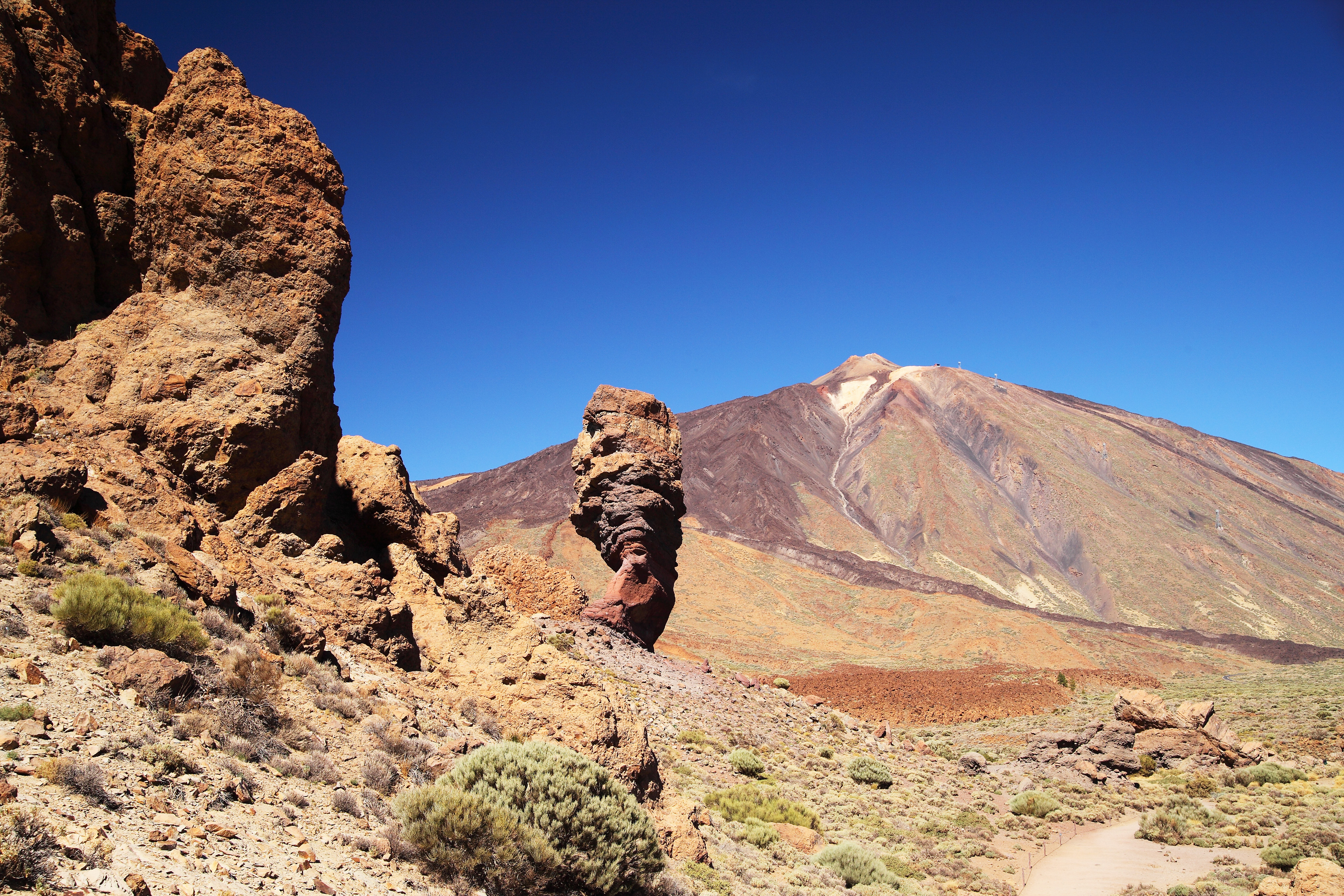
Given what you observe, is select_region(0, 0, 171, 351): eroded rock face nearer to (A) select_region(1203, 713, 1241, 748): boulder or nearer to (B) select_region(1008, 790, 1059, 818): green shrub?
(B) select_region(1008, 790, 1059, 818): green shrub

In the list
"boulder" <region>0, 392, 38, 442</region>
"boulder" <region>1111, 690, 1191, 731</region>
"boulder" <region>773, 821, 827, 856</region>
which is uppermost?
"boulder" <region>0, 392, 38, 442</region>

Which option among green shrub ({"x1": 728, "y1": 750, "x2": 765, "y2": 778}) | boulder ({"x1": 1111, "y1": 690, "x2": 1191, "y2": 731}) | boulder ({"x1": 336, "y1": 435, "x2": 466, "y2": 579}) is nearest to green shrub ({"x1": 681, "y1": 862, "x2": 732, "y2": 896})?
boulder ({"x1": 336, "y1": 435, "x2": 466, "y2": 579})

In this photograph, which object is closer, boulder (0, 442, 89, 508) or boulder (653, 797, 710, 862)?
boulder (0, 442, 89, 508)

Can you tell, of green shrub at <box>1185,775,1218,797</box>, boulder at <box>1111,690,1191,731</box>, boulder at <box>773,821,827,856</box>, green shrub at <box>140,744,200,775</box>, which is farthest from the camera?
→ boulder at <box>1111,690,1191,731</box>

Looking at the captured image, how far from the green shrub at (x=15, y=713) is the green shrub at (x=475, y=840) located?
76.5 inches

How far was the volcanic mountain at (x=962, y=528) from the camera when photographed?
5644 cm

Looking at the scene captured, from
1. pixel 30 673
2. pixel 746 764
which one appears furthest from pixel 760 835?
pixel 30 673

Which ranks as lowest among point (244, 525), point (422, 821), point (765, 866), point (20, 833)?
point (765, 866)

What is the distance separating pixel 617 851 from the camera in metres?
6.04

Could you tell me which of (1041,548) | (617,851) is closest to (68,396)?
(617,851)

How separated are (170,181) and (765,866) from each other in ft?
36.2

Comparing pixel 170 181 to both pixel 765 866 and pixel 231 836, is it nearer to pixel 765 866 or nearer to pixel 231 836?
pixel 231 836

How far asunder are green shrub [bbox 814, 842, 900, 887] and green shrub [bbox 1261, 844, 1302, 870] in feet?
21.7

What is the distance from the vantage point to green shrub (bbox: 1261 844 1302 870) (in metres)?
12.1
